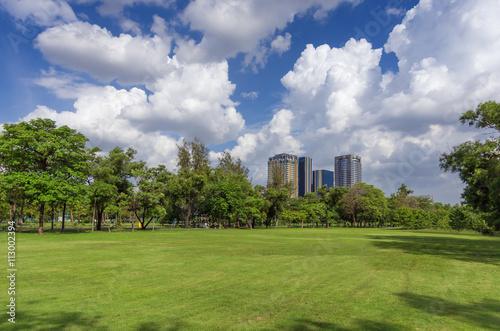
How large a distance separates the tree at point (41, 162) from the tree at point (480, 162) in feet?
154

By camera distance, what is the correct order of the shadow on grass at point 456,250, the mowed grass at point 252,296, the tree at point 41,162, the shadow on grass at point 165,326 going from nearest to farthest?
the shadow on grass at point 165,326
the mowed grass at point 252,296
the shadow on grass at point 456,250
the tree at point 41,162

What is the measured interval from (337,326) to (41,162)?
44353 millimetres

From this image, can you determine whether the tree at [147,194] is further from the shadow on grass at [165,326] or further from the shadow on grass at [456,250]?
the shadow on grass at [165,326]

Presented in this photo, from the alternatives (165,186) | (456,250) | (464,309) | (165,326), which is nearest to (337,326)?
(165,326)

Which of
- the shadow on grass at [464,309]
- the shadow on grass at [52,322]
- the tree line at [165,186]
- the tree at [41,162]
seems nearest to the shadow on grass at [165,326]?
the shadow on grass at [52,322]

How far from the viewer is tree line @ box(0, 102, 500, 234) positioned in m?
32.7

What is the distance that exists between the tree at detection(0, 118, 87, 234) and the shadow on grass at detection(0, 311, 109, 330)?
3397cm

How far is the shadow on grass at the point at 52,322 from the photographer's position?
6.49 meters

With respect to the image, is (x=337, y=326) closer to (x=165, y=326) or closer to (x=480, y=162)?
(x=165, y=326)

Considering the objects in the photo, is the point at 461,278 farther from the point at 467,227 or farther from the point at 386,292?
the point at 467,227

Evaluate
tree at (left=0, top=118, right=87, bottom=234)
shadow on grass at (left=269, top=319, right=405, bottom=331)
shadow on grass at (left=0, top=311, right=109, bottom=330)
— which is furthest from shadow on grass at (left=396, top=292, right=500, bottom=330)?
tree at (left=0, top=118, right=87, bottom=234)

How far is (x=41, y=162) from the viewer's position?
3912cm

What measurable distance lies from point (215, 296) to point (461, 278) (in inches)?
399

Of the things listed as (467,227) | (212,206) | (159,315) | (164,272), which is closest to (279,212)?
(212,206)
